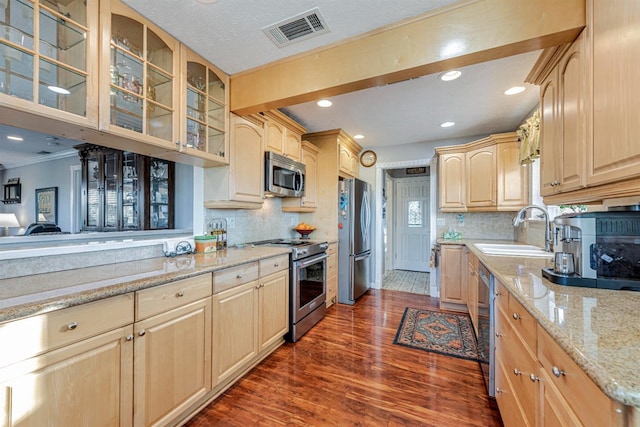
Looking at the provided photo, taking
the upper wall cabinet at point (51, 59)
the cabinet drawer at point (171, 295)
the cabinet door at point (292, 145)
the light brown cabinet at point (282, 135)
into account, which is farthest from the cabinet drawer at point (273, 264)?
the upper wall cabinet at point (51, 59)

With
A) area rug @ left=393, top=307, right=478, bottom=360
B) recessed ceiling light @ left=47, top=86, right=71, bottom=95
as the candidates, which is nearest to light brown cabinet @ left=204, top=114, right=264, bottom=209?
recessed ceiling light @ left=47, top=86, right=71, bottom=95

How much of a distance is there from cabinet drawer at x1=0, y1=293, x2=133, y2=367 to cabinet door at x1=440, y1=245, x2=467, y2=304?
3.45 meters

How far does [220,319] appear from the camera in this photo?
5.87 feet

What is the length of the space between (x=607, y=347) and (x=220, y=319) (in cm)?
184

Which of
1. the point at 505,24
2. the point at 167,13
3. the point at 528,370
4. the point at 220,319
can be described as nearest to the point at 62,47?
the point at 167,13

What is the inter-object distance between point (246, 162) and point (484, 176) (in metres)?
3.03

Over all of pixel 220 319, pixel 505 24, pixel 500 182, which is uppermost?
pixel 505 24

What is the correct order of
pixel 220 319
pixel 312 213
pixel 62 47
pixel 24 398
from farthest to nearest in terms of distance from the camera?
pixel 312 213
pixel 220 319
pixel 62 47
pixel 24 398

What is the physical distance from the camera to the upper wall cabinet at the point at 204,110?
6.49 feet

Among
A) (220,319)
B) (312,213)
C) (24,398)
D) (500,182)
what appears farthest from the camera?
(312,213)

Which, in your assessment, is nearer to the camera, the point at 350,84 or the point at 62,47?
the point at 62,47

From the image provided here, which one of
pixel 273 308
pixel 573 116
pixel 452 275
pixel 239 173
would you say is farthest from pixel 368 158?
pixel 573 116

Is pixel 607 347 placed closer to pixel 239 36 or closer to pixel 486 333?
pixel 486 333

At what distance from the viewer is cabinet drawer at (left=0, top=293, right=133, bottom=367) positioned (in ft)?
3.00
